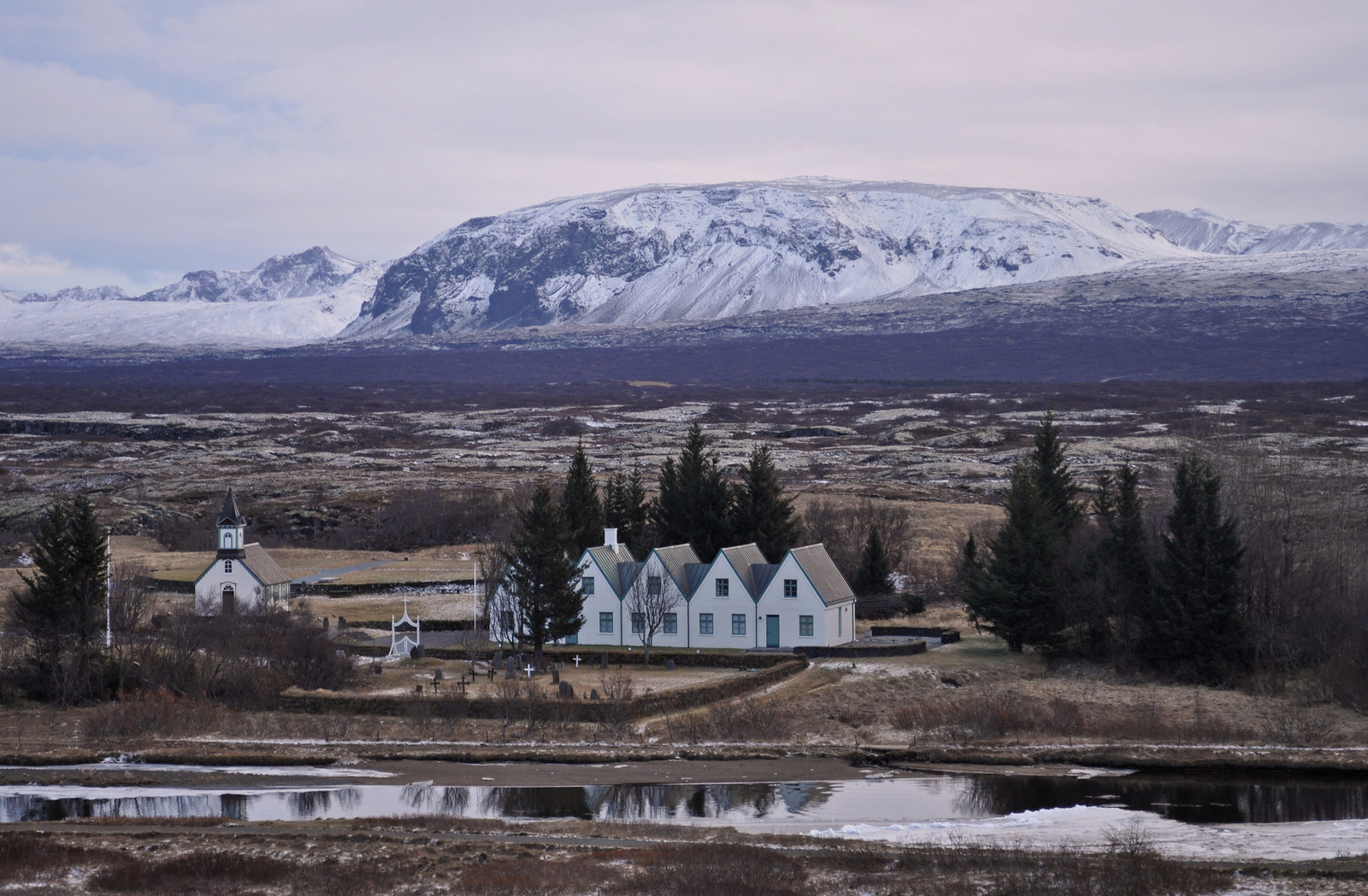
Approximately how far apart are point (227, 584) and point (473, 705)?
1987cm

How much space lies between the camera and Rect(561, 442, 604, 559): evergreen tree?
69.9 m

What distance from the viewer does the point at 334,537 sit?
350ft

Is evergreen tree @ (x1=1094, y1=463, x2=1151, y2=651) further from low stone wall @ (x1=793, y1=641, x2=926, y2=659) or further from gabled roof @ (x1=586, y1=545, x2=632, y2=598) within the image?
gabled roof @ (x1=586, y1=545, x2=632, y2=598)

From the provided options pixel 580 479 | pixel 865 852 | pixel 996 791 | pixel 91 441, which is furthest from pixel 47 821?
pixel 91 441

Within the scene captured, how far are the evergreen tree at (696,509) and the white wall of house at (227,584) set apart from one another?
69.8 feet

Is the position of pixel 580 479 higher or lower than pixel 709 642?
higher

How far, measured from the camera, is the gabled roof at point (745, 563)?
6025 centimetres

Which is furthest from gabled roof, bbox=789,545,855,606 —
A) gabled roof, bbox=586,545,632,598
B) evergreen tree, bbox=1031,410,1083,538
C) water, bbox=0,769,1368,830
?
water, bbox=0,769,1368,830

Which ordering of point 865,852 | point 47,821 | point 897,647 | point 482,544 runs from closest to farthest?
1. point 865,852
2. point 47,821
3. point 897,647
4. point 482,544

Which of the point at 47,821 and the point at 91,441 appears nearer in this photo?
the point at 47,821

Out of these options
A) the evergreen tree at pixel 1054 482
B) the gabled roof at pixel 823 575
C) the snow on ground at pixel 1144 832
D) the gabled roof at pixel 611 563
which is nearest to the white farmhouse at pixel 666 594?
the gabled roof at pixel 611 563

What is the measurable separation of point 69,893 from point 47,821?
24.7 feet

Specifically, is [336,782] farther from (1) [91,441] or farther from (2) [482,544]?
(1) [91,441]

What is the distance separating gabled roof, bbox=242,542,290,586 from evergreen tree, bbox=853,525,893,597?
90.9 ft
